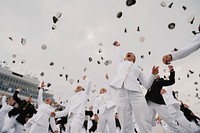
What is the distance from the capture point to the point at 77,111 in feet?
22.5

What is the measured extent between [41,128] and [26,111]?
1.31 meters

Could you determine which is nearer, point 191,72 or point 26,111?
point 26,111

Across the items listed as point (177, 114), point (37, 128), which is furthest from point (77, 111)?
point (177, 114)

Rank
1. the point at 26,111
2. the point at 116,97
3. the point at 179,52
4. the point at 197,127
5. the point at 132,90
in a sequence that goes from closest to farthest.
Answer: the point at 179,52
the point at 132,90
the point at 116,97
the point at 197,127
the point at 26,111

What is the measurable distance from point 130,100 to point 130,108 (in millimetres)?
209

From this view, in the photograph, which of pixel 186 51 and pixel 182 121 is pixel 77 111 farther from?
pixel 186 51

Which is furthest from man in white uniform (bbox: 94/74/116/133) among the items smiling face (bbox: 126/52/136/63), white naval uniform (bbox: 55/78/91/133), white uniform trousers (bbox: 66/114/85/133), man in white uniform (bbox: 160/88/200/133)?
smiling face (bbox: 126/52/136/63)

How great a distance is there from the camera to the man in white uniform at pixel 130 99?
4520 millimetres

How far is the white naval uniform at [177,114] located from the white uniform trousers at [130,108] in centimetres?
286

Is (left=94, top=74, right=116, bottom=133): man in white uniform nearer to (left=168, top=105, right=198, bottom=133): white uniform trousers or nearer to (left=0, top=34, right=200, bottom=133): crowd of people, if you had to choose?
(left=0, top=34, right=200, bottom=133): crowd of people

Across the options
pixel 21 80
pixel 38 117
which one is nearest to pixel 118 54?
pixel 38 117

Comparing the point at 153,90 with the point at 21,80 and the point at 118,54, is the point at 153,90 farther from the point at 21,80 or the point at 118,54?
the point at 21,80

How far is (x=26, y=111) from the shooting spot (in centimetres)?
852

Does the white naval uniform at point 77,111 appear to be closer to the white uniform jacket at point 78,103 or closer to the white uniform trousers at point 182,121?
the white uniform jacket at point 78,103
